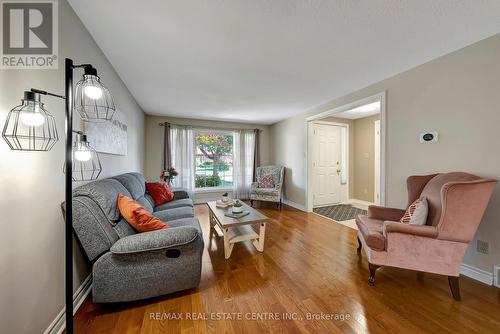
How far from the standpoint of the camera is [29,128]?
3.50 feet

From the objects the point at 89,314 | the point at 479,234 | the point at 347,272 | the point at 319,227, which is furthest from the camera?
the point at 319,227

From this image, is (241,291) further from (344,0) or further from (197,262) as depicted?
(344,0)

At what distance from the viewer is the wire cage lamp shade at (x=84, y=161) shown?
4.06 feet

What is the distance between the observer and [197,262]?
1.56 m

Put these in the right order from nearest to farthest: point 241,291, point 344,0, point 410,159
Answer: point 344,0 → point 241,291 → point 410,159

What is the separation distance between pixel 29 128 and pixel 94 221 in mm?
694

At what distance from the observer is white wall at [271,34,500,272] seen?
1.73 m

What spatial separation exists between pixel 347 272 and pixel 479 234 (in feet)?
4.25

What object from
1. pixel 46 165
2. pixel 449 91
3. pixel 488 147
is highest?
pixel 449 91

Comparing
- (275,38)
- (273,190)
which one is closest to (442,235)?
(275,38)

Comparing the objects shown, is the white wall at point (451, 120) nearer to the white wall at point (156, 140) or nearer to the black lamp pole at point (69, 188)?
the black lamp pole at point (69, 188)

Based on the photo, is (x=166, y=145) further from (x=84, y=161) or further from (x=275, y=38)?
(x=275, y=38)

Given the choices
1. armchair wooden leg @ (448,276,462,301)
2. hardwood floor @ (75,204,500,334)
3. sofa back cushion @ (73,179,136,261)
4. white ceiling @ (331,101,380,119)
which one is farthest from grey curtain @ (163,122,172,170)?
armchair wooden leg @ (448,276,462,301)

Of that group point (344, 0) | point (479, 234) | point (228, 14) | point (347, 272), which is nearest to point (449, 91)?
point (479, 234)
